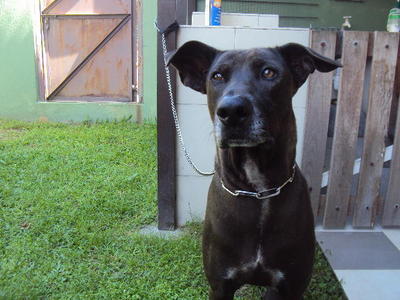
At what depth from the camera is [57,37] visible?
22.4 feet

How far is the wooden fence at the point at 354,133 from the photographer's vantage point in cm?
307

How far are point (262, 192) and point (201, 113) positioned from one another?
142 centimetres

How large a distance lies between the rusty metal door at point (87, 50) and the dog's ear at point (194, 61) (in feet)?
15.4

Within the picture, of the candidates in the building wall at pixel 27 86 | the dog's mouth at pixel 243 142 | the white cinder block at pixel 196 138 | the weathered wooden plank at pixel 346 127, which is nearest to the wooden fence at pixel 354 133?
the weathered wooden plank at pixel 346 127

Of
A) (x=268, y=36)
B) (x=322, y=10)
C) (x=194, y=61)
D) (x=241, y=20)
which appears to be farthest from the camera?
(x=322, y=10)

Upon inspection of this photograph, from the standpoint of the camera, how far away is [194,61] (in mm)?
2277

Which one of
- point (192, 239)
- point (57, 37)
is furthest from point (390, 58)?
point (57, 37)

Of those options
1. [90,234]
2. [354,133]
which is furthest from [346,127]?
[90,234]

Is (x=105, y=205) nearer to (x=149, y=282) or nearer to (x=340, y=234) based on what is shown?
(x=149, y=282)

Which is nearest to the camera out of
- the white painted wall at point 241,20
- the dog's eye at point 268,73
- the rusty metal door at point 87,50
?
the dog's eye at point 268,73

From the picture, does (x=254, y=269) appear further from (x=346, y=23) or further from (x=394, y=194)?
(x=346, y=23)

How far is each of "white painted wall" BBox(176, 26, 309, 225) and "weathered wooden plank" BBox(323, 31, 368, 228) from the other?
28 centimetres

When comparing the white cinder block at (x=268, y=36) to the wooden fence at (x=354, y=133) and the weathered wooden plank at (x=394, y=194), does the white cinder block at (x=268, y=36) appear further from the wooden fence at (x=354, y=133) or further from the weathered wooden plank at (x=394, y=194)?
the weathered wooden plank at (x=394, y=194)

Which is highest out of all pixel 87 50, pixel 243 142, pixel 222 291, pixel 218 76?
pixel 87 50
